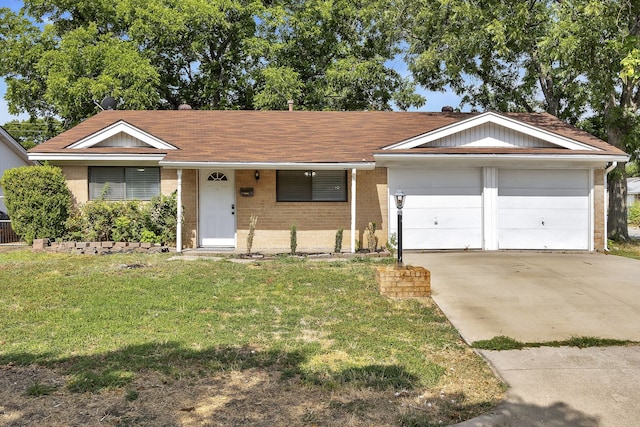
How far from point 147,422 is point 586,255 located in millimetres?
11507

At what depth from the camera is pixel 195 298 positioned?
673cm

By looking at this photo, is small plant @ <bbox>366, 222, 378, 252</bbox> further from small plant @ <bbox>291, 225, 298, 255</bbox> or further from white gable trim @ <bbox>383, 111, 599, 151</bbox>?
white gable trim @ <bbox>383, 111, 599, 151</bbox>

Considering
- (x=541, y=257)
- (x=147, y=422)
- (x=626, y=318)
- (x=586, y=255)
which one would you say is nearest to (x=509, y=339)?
(x=626, y=318)

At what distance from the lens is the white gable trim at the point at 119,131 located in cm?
1238

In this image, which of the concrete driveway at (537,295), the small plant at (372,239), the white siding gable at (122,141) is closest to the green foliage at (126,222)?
the white siding gable at (122,141)

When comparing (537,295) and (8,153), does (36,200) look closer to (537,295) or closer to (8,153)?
(8,153)

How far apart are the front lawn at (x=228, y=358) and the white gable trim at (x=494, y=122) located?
18.1ft

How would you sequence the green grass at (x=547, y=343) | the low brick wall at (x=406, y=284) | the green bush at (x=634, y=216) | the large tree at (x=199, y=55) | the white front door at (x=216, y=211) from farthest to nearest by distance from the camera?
the green bush at (x=634, y=216)
the large tree at (x=199, y=55)
the white front door at (x=216, y=211)
the low brick wall at (x=406, y=284)
the green grass at (x=547, y=343)

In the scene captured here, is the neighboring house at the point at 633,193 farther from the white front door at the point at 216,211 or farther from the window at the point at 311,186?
the white front door at the point at 216,211

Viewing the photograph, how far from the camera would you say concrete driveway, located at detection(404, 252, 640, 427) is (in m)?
3.39

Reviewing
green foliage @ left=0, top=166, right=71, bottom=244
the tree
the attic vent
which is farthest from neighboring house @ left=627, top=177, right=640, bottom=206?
the tree

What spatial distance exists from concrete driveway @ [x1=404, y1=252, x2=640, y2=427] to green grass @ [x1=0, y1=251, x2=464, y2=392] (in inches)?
25.3

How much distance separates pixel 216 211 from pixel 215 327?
7.81 meters

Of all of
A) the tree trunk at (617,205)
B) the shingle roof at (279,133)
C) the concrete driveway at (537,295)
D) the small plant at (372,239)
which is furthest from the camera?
the tree trunk at (617,205)
